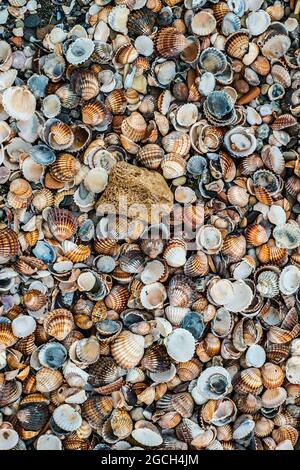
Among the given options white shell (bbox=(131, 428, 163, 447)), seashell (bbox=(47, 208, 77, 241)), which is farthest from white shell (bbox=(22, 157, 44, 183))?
white shell (bbox=(131, 428, 163, 447))

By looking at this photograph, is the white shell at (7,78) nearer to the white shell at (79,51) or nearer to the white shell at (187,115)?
the white shell at (79,51)

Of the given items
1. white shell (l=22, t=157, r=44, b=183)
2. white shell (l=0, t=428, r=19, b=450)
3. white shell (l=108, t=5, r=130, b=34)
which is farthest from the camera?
white shell (l=108, t=5, r=130, b=34)

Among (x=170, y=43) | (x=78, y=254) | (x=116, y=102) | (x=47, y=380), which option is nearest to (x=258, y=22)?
(x=170, y=43)

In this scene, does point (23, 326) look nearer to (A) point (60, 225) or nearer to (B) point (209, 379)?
(A) point (60, 225)

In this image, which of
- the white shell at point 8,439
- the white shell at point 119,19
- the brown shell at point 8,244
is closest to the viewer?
the white shell at point 8,439

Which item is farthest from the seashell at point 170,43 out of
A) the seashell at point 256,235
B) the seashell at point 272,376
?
the seashell at point 272,376

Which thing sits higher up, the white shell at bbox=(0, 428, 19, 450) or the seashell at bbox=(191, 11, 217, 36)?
the seashell at bbox=(191, 11, 217, 36)

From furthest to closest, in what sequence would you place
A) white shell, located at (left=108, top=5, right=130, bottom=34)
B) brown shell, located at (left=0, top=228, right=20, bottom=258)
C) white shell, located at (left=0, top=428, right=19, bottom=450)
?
1. white shell, located at (left=108, top=5, right=130, bottom=34)
2. brown shell, located at (left=0, top=228, right=20, bottom=258)
3. white shell, located at (left=0, top=428, right=19, bottom=450)

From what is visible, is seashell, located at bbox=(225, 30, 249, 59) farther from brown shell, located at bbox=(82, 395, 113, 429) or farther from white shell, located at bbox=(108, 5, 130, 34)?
brown shell, located at bbox=(82, 395, 113, 429)
